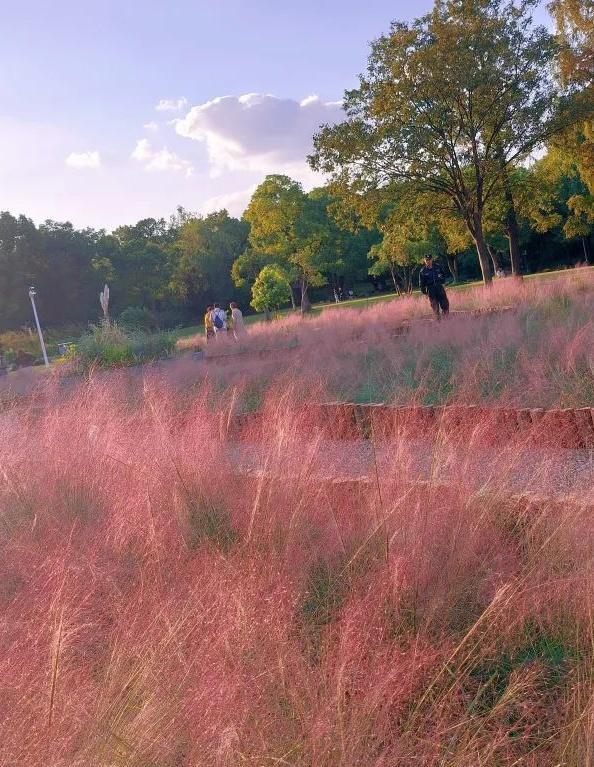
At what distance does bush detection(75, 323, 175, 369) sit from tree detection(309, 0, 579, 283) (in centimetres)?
725

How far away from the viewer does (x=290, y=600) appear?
8.89 feet

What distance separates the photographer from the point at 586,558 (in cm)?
279

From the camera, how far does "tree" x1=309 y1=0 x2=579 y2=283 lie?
19047 millimetres

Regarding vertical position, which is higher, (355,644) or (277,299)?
(277,299)

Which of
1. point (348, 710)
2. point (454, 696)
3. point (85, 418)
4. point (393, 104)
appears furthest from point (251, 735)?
point (393, 104)

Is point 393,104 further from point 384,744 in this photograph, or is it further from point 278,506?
point 384,744

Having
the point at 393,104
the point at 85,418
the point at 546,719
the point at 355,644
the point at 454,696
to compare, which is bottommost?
the point at 546,719

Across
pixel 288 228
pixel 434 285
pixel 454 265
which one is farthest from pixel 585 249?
pixel 434 285

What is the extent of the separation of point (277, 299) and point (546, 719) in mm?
36404

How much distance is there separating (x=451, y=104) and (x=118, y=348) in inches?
457

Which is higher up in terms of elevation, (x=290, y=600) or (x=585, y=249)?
(x=585, y=249)

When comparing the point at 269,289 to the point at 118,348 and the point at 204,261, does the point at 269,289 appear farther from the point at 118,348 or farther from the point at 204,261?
the point at 118,348

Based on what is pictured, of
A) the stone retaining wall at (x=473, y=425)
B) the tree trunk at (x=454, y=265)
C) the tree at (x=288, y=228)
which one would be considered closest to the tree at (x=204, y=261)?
the tree at (x=288, y=228)

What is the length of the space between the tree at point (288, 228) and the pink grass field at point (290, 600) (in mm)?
36155
